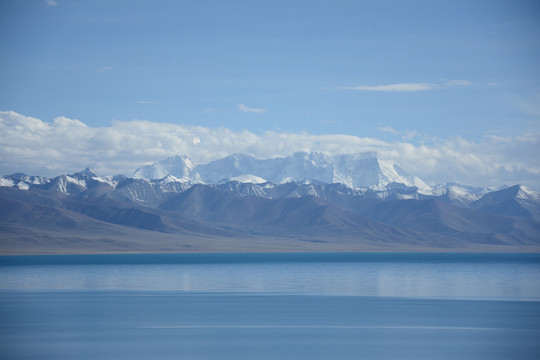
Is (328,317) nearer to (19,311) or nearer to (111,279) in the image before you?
(19,311)

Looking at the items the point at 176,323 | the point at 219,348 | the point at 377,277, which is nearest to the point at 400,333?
the point at 219,348

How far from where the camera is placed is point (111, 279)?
105m

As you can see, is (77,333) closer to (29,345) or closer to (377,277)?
(29,345)

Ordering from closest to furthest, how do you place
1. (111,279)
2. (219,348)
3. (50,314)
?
(219,348), (50,314), (111,279)

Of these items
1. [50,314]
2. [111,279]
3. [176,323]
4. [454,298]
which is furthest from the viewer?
[111,279]

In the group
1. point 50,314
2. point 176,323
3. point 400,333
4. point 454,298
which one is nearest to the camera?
point 400,333

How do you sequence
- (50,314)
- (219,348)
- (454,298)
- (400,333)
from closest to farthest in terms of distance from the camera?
1. (219,348)
2. (400,333)
3. (50,314)
4. (454,298)

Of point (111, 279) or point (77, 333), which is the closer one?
point (77, 333)

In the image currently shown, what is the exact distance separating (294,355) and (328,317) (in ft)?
51.5

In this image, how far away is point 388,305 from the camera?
222 ft

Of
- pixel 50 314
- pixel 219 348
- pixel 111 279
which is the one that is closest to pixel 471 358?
pixel 219 348

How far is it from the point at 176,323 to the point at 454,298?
31.1 meters

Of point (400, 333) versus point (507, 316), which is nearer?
point (400, 333)

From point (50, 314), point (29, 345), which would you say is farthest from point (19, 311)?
point (29, 345)
